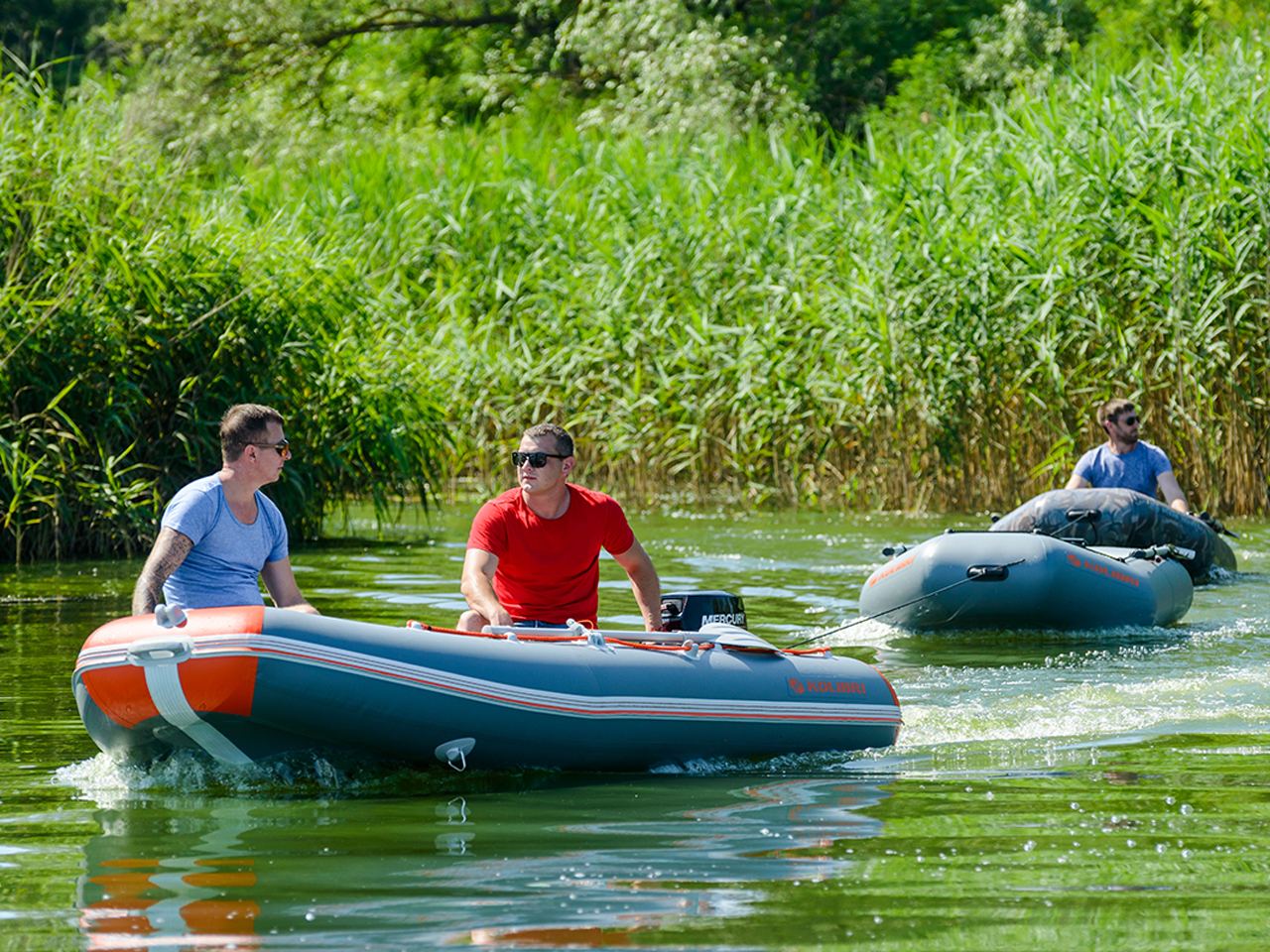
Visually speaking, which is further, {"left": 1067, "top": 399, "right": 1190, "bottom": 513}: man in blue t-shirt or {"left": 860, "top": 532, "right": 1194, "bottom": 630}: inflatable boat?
{"left": 1067, "top": 399, "right": 1190, "bottom": 513}: man in blue t-shirt

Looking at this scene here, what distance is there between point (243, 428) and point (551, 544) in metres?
1.17

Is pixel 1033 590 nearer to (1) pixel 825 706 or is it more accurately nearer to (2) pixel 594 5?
(1) pixel 825 706

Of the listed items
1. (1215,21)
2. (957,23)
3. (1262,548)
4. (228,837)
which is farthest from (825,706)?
(957,23)

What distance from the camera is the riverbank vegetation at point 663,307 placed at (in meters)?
12.0

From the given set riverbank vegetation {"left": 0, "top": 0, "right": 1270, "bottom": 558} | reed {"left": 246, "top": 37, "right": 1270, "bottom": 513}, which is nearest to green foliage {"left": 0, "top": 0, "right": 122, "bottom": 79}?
riverbank vegetation {"left": 0, "top": 0, "right": 1270, "bottom": 558}

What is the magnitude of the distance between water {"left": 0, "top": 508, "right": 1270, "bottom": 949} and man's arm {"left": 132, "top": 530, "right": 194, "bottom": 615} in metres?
0.48

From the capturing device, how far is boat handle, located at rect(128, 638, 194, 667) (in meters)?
5.48

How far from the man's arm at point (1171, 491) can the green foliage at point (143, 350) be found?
187 inches

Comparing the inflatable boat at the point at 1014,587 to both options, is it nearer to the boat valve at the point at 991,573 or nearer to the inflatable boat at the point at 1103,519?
the boat valve at the point at 991,573

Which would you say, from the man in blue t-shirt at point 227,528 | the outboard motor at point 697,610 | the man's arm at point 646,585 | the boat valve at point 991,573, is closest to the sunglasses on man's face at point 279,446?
the man in blue t-shirt at point 227,528

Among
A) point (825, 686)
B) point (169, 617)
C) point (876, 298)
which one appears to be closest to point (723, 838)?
point (825, 686)

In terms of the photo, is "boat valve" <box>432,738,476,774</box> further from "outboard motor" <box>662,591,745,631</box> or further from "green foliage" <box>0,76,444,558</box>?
"green foliage" <box>0,76,444,558</box>

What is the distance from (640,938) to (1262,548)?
8.77 m

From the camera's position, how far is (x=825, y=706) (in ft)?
21.3
